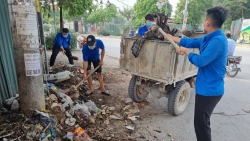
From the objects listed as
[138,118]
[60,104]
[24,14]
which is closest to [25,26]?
[24,14]

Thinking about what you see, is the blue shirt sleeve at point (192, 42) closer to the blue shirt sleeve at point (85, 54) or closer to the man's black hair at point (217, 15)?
the man's black hair at point (217, 15)

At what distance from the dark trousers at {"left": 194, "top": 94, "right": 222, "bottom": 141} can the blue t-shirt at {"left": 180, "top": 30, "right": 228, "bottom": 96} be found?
80 millimetres

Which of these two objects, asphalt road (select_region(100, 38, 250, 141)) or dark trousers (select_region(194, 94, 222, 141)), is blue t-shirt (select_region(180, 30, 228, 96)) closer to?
dark trousers (select_region(194, 94, 222, 141))

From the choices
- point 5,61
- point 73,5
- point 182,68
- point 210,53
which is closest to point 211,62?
point 210,53

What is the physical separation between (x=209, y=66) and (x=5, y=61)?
359 centimetres

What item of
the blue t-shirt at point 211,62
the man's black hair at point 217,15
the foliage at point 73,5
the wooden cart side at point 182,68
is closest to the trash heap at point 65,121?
the wooden cart side at point 182,68

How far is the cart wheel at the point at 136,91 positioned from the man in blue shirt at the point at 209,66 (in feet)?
6.55

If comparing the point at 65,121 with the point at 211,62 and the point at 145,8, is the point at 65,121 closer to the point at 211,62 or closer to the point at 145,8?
the point at 211,62

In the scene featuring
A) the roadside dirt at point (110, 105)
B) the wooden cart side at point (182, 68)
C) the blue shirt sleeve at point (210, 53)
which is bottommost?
the roadside dirt at point (110, 105)

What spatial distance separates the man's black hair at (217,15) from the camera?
216 cm

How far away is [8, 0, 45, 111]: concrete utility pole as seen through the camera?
2.41 m

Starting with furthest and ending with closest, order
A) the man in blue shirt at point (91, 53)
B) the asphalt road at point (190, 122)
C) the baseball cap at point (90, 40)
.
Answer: the man in blue shirt at point (91, 53), the baseball cap at point (90, 40), the asphalt road at point (190, 122)

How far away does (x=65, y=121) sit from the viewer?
9.95 ft

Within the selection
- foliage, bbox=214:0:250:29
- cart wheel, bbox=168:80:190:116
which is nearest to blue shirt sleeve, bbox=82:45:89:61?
cart wheel, bbox=168:80:190:116
